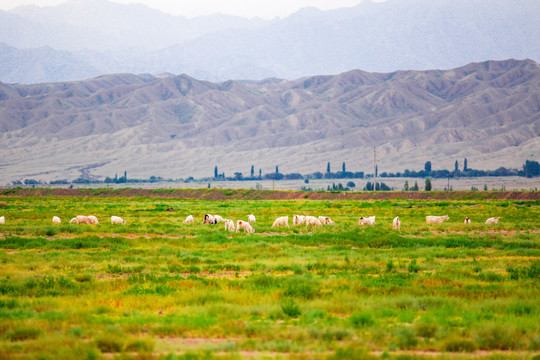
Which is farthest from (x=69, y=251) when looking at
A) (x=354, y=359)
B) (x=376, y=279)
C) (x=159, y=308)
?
(x=354, y=359)

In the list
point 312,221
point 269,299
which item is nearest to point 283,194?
point 312,221

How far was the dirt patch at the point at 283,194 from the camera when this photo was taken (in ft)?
311

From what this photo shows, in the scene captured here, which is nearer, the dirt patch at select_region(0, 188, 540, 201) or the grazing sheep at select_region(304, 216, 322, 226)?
the grazing sheep at select_region(304, 216, 322, 226)

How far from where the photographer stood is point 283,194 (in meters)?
107

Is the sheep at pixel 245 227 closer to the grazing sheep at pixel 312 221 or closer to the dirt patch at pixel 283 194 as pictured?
the grazing sheep at pixel 312 221

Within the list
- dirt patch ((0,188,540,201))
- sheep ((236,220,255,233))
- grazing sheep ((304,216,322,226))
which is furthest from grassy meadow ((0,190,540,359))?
dirt patch ((0,188,540,201))

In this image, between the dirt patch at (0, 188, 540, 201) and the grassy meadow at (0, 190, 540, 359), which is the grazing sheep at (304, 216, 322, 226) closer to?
the grassy meadow at (0, 190, 540, 359)

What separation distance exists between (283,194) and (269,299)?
92.7 meters

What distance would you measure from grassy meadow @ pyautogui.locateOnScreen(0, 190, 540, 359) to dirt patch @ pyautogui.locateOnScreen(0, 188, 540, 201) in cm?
7120

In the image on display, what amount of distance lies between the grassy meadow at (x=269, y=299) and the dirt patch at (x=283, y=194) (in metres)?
71.2

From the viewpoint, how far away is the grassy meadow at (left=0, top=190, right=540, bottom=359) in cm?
1090

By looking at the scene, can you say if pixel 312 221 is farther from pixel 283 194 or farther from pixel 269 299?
pixel 283 194

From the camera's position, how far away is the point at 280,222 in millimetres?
35531

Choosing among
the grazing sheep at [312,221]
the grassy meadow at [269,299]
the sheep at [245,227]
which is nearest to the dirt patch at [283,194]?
the grazing sheep at [312,221]
